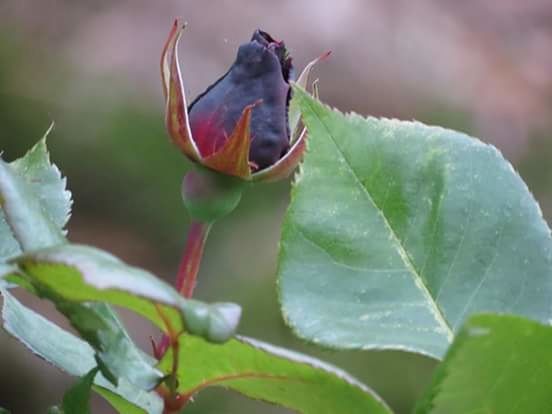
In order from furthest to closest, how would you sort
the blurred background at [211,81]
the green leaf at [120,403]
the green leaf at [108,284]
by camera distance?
1. the blurred background at [211,81]
2. the green leaf at [120,403]
3. the green leaf at [108,284]

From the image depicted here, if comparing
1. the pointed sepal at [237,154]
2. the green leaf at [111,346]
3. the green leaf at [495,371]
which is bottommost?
the green leaf at [111,346]

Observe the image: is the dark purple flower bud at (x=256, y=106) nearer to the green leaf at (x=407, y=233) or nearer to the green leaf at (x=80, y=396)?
the green leaf at (x=407, y=233)

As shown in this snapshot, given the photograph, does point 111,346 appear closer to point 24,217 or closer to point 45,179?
point 24,217

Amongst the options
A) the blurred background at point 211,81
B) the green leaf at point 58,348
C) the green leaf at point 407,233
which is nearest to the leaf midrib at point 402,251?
the green leaf at point 407,233

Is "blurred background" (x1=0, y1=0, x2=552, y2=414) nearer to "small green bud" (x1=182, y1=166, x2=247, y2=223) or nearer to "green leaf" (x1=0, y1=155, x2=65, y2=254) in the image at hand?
"small green bud" (x1=182, y1=166, x2=247, y2=223)

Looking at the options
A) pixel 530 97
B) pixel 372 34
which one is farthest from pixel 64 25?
pixel 530 97

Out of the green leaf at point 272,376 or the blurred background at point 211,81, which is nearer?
the green leaf at point 272,376

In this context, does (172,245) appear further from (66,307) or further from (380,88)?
(66,307)
